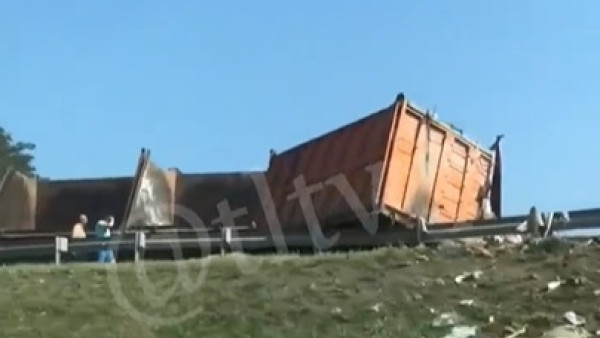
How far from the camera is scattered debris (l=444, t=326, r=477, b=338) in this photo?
655 inches

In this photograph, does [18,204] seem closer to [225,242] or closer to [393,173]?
[393,173]

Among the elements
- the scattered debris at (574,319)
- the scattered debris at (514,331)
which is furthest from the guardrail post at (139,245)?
the scattered debris at (574,319)

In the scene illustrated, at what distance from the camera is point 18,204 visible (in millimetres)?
39625

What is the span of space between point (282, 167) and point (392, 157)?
16.1ft

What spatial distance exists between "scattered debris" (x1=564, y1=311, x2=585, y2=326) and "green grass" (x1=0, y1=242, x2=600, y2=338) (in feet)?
0.44

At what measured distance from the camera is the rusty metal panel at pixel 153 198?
36.8 m

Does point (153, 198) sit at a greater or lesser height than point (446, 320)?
greater

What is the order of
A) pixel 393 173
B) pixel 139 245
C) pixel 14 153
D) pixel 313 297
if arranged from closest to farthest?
pixel 313 297, pixel 139 245, pixel 393 173, pixel 14 153

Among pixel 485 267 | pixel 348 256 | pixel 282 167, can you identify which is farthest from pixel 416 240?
pixel 282 167

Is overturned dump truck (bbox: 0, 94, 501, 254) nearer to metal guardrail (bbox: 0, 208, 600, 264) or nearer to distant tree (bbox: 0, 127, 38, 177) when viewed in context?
metal guardrail (bbox: 0, 208, 600, 264)

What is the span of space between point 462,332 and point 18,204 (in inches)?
981

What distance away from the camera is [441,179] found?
3161 centimetres

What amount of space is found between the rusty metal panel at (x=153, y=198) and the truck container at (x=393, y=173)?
459 cm

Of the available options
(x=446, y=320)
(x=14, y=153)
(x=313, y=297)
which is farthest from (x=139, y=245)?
(x=14, y=153)
